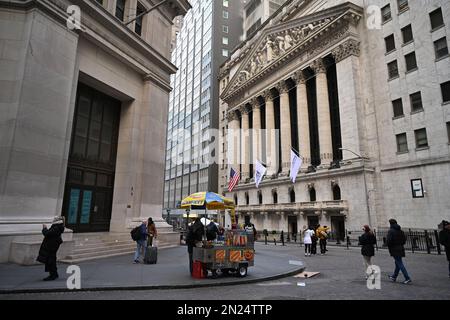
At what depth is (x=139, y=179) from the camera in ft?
64.5

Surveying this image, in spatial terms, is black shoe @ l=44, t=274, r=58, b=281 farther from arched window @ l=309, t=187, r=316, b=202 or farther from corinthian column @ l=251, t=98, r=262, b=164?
corinthian column @ l=251, t=98, r=262, b=164

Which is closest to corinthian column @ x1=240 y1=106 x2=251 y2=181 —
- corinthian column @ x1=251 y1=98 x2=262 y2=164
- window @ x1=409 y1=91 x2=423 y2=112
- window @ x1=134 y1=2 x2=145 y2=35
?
corinthian column @ x1=251 y1=98 x2=262 y2=164

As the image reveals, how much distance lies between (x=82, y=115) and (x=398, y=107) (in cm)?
3190

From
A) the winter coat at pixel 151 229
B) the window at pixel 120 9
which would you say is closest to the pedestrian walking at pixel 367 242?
the winter coat at pixel 151 229

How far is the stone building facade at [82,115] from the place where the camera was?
12.4m

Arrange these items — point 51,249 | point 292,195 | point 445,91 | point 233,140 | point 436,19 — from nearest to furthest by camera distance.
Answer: point 51,249
point 445,91
point 436,19
point 292,195
point 233,140

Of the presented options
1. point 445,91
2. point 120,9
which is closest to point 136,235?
point 120,9

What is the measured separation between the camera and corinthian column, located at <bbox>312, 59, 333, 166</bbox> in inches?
1576

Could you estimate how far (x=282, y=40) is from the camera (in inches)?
1981

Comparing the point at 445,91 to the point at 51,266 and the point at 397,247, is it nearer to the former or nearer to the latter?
the point at 397,247

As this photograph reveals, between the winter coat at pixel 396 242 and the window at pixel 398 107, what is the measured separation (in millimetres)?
27289

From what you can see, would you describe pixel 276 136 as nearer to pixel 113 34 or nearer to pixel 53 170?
pixel 113 34

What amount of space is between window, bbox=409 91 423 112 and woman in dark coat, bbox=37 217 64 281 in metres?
33.8
